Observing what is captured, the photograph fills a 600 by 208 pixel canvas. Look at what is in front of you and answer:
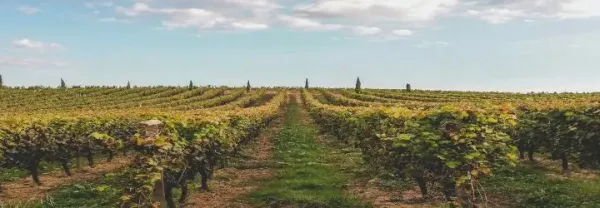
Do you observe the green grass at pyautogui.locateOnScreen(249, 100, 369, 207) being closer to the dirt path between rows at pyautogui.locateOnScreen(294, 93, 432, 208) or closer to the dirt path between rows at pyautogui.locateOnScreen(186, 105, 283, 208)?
the dirt path between rows at pyautogui.locateOnScreen(294, 93, 432, 208)

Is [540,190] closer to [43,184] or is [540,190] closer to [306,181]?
[306,181]

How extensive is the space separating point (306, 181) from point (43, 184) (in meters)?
8.55

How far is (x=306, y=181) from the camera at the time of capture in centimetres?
1575

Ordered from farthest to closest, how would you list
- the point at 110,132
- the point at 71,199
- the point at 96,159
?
the point at 96,159
the point at 110,132
the point at 71,199

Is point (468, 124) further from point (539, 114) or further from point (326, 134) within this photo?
point (326, 134)

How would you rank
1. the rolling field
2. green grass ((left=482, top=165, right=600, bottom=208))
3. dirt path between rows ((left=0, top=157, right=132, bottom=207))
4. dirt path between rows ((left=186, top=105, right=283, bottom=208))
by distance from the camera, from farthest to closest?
dirt path between rows ((left=0, top=157, right=132, bottom=207)), dirt path between rows ((left=186, top=105, right=283, bottom=208)), green grass ((left=482, top=165, right=600, bottom=208)), the rolling field

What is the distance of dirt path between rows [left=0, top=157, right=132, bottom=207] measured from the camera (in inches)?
598

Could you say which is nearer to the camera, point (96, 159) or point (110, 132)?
point (110, 132)

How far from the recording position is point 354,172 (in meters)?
17.9

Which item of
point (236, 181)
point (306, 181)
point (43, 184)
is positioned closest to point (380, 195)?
point (306, 181)

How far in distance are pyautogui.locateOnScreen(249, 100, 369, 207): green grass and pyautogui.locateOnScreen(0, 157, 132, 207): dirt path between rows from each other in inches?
156

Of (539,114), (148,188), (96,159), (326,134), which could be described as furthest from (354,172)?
(326,134)

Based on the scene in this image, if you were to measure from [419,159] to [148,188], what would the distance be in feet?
17.1

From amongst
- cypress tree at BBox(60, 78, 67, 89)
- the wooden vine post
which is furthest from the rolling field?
cypress tree at BBox(60, 78, 67, 89)
